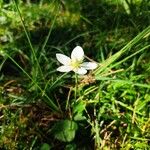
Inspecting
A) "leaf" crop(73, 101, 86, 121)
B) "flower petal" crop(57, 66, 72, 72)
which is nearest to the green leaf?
"leaf" crop(73, 101, 86, 121)

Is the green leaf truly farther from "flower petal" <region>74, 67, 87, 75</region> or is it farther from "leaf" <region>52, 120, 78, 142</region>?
"flower petal" <region>74, 67, 87, 75</region>

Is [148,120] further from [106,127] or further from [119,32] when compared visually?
[119,32]

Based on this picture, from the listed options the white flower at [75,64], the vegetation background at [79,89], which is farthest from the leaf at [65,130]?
the white flower at [75,64]

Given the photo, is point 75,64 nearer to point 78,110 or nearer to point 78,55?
point 78,55

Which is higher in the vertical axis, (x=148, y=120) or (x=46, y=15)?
(x=46, y=15)

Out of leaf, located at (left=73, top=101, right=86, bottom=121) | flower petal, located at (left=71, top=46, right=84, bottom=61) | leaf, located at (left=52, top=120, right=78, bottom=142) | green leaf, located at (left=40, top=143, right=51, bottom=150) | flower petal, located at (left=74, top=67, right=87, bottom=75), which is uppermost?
flower petal, located at (left=71, top=46, right=84, bottom=61)

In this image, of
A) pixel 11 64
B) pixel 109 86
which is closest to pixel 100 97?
pixel 109 86

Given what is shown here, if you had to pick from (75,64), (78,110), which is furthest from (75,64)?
(78,110)
